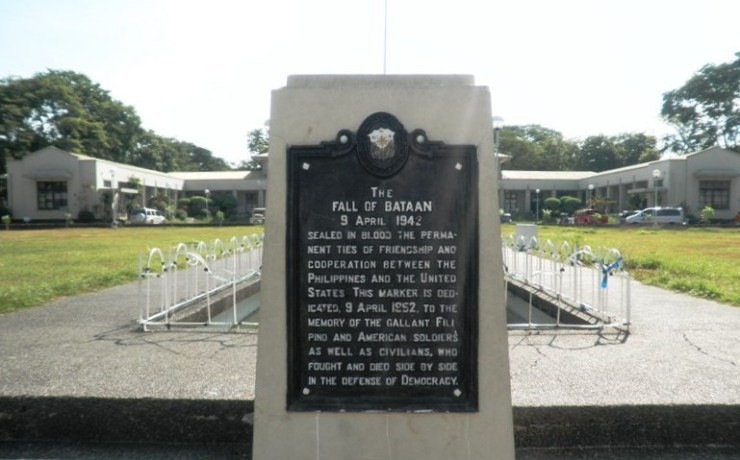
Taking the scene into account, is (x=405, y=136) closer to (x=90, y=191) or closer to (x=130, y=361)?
(x=130, y=361)

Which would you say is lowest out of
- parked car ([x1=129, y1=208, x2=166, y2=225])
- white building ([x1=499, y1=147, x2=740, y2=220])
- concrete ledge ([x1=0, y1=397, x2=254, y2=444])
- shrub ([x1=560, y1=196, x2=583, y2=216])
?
concrete ledge ([x1=0, y1=397, x2=254, y2=444])

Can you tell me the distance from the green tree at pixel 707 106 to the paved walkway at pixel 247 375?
5863cm

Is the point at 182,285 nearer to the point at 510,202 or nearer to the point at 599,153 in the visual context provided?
the point at 510,202

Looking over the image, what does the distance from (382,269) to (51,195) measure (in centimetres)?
5327

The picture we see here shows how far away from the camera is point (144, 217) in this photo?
47.9m

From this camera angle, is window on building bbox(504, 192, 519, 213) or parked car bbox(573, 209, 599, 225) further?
window on building bbox(504, 192, 519, 213)

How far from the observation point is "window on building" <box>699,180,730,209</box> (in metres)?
48.3

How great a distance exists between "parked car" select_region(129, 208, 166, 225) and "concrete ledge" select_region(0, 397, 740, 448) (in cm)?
4640

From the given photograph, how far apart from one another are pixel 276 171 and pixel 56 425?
2.00 meters

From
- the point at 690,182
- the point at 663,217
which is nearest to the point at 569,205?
the point at 690,182

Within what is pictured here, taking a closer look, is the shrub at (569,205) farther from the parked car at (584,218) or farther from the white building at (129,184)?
the parked car at (584,218)

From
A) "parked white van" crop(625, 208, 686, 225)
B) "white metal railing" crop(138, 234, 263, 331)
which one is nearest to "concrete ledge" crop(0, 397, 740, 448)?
"white metal railing" crop(138, 234, 263, 331)

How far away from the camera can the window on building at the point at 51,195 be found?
4944 cm

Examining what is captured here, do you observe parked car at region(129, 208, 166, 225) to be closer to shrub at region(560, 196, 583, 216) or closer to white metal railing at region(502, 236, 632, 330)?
shrub at region(560, 196, 583, 216)
